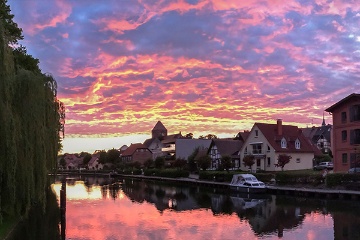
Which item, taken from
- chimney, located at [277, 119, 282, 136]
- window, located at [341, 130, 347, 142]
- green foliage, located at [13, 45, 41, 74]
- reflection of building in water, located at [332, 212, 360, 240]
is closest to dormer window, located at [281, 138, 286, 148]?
chimney, located at [277, 119, 282, 136]

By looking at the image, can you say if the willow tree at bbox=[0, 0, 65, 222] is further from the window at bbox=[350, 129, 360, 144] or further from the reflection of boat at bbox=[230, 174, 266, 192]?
the window at bbox=[350, 129, 360, 144]

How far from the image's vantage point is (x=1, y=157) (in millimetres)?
16359

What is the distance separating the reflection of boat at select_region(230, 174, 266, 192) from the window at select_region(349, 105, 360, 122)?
14690 millimetres

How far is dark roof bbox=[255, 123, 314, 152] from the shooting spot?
7219cm

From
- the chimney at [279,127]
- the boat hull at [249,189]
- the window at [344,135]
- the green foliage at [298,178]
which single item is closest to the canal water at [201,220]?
the boat hull at [249,189]

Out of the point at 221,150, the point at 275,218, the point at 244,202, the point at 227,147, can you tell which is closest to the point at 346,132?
the point at 244,202

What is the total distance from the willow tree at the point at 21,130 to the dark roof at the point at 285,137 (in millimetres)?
55266

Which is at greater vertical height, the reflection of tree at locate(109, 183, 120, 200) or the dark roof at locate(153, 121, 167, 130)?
the dark roof at locate(153, 121, 167, 130)

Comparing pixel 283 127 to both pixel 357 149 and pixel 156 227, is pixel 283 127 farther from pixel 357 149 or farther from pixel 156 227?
pixel 156 227

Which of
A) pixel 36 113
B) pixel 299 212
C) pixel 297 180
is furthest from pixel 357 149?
pixel 36 113

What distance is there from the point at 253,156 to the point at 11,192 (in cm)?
5951

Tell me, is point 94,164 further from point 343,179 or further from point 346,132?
point 343,179

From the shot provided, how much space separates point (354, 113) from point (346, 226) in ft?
92.4

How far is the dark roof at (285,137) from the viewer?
237 ft
